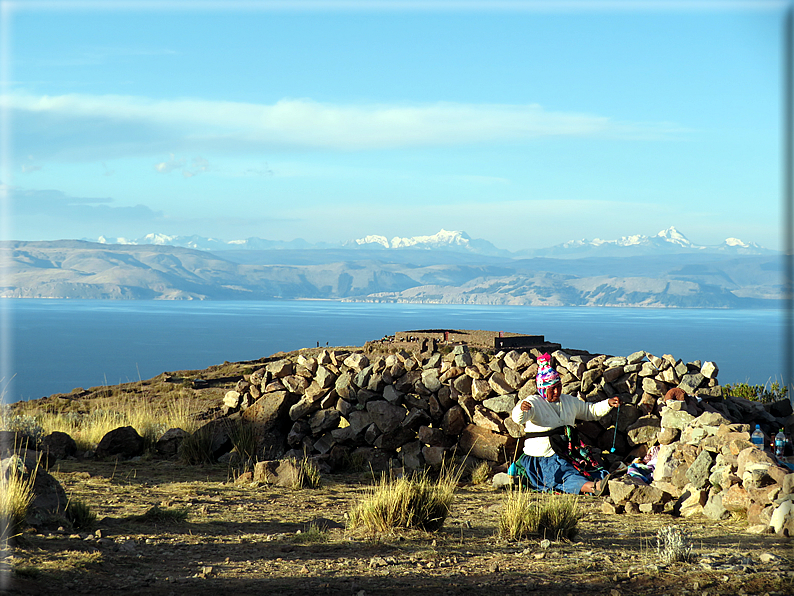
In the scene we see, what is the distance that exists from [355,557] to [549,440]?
3476mm

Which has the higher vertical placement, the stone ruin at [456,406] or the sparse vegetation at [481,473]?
the stone ruin at [456,406]

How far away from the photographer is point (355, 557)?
4.99 meters

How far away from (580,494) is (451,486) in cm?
196

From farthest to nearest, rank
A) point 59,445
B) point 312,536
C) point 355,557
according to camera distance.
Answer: point 59,445
point 312,536
point 355,557

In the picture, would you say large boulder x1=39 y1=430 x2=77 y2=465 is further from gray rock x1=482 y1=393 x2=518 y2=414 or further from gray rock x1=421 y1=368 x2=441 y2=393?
gray rock x1=482 y1=393 x2=518 y2=414

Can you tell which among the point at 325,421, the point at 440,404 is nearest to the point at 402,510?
the point at 440,404

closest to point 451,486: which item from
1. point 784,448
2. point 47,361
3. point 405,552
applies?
point 405,552

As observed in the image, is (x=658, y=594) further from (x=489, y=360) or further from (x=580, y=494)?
(x=489, y=360)

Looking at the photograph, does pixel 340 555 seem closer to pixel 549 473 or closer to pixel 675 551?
pixel 675 551

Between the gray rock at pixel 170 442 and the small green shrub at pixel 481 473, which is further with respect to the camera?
the gray rock at pixel 170 442

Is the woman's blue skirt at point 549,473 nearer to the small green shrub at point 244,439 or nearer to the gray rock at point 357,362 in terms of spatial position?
the gray rock at point 357,362

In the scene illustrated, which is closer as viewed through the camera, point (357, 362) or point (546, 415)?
point (546, 415)

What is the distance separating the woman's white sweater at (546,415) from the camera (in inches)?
303

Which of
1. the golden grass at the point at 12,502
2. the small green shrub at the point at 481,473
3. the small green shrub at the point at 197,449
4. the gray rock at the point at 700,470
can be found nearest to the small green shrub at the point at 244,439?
the small green shrub at the point at 197,449
